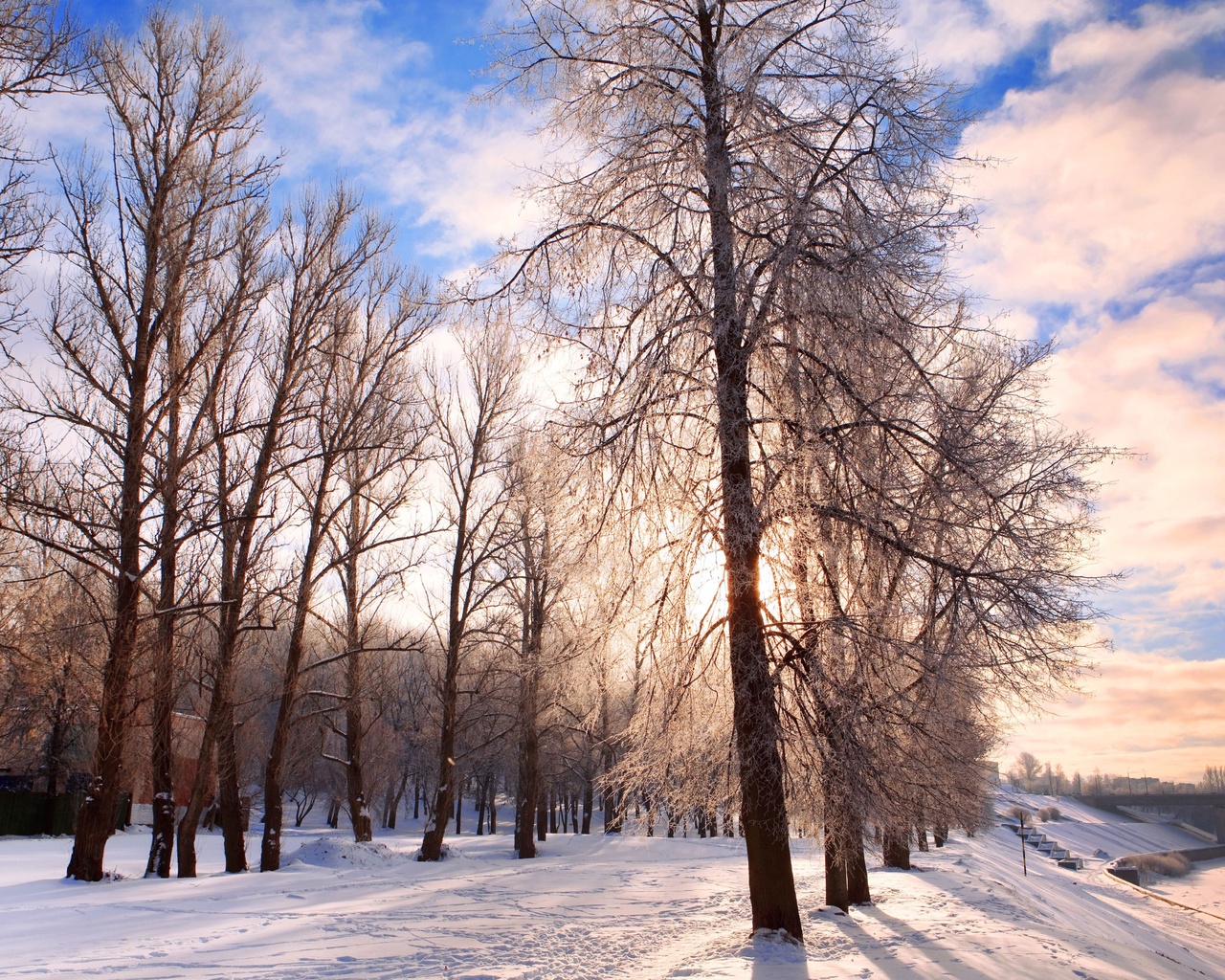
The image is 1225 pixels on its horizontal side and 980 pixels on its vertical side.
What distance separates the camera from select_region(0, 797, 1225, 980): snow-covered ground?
23.3 feet

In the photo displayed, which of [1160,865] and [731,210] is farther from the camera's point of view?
[1160,865]

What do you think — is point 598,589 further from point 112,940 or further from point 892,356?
point 112,940

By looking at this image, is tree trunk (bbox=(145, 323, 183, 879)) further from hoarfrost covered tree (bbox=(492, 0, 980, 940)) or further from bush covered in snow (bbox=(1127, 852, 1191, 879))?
bush covered in snow (bbox=(1127, 852, 1191, 879))

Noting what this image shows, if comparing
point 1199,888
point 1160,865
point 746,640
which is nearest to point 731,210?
point 746,640

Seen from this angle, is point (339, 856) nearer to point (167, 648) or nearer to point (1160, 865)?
point (167, 648)

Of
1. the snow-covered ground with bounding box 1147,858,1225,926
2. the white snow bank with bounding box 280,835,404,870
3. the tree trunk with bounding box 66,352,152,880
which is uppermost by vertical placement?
the tree trunk with bounding box 66,352,152,880

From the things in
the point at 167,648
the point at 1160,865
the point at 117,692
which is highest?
the point at 167,648

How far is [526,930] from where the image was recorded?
377 inches

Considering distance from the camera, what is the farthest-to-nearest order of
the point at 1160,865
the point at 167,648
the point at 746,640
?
1. the point at 1160,865
2. the point at 167,648
3. the point at 746,640

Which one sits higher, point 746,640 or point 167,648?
point 167,648

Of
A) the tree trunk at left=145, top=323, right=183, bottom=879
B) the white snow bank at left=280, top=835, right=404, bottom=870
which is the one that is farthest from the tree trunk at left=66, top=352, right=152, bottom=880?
the white snow bank at left=280, top=835, right=404, bottom=870

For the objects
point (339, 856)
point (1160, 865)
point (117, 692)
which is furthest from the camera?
point (1160, 865)

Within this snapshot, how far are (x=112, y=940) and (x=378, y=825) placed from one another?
62512 mm

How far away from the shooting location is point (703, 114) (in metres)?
9.25
